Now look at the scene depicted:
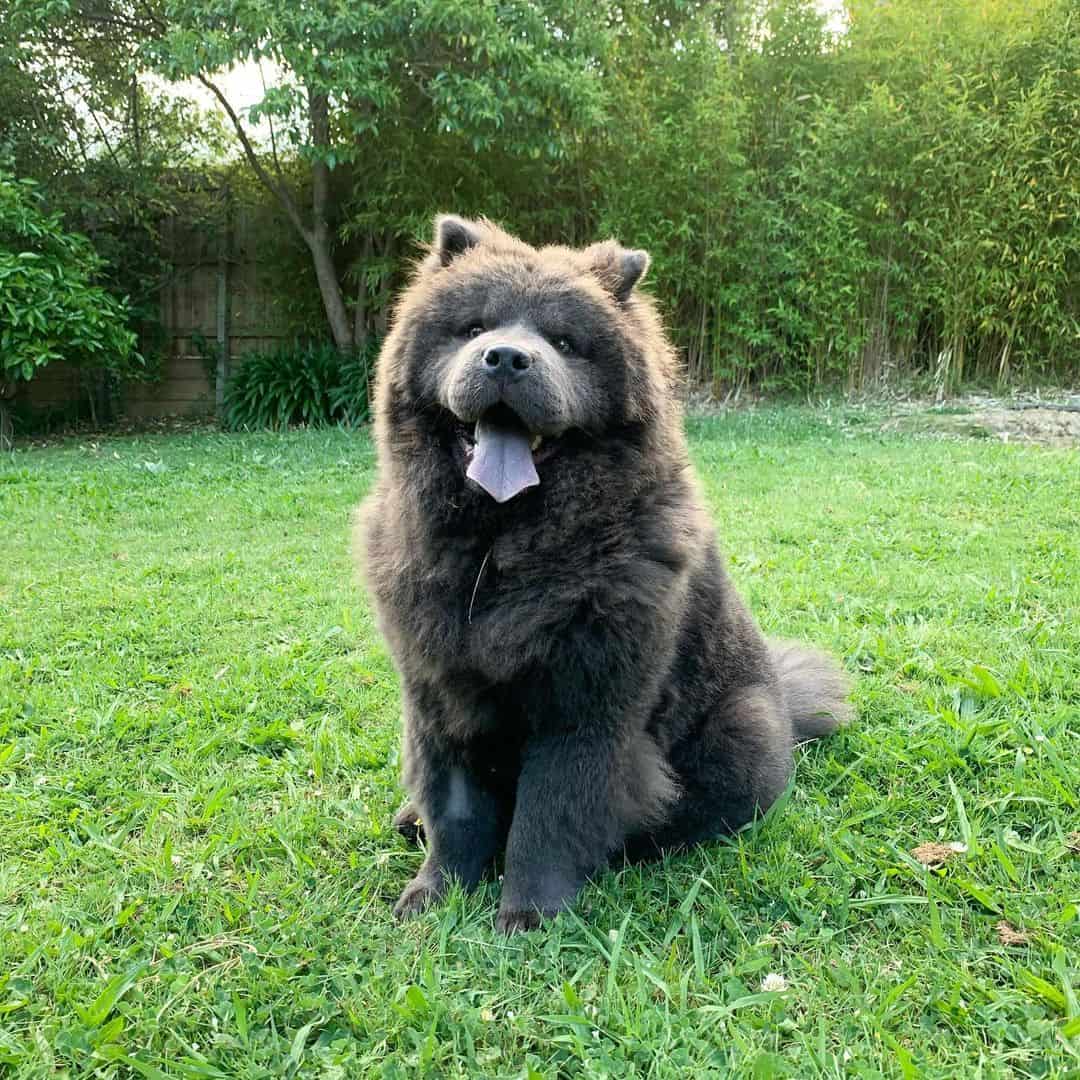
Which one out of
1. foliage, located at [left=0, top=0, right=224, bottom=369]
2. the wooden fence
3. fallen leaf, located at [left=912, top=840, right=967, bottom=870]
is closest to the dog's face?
fallen leaf, located at [left=912, top=840, right=967, bottom=870]

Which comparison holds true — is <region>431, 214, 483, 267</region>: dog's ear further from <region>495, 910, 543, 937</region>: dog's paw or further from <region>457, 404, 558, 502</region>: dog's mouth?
<region>495, 910, 543, 937</region>: dog's paw

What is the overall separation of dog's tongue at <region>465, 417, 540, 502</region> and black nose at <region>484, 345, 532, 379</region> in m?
0.15

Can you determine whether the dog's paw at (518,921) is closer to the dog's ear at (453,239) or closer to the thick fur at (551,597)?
the thick fur at (551,597)

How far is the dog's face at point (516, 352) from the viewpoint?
2.04 m

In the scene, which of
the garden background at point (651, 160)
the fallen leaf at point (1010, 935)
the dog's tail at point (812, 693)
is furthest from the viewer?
the garden background at point (651, 160)

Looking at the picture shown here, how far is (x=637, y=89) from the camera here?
1023cm

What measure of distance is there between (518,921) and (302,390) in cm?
1041

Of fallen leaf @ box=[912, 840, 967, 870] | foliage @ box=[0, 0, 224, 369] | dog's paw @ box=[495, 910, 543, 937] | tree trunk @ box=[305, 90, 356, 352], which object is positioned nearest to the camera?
dog's paw @ box=[495, 910, 543, 937]

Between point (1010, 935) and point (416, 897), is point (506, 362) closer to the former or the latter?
point (416, 897)

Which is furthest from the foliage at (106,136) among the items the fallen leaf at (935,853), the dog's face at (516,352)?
the fallen leaf at (935,853)

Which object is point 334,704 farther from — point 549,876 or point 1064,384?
point 1064,384

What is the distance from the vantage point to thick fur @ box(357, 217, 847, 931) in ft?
6.77

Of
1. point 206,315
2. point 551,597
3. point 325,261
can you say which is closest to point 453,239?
point 551,597

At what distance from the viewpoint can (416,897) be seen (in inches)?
84.6
